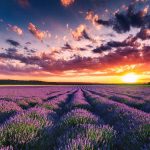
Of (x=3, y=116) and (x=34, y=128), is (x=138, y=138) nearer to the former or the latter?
(x=34, y=128)

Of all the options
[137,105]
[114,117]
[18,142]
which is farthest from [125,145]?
[137,105]

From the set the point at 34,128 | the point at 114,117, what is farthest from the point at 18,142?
the point at 114,117

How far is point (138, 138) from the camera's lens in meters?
5.32

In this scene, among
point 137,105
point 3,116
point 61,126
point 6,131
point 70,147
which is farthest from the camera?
point 137,105

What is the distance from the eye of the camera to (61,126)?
739 centimetres

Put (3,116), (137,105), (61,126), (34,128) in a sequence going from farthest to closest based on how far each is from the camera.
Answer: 1. (137,105)
2. (3,116)
3. (61,126)
4. (34,128)

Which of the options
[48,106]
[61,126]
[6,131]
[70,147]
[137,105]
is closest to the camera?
[70,147]

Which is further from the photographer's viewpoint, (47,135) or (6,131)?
(47,135)

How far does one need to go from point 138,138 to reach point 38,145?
6.19ft

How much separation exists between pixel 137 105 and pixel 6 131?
41.4 ft

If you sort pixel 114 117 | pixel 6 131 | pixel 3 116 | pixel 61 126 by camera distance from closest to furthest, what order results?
pixel 6 131
pixel 61 126
pixel 114 117
pixel 3 116

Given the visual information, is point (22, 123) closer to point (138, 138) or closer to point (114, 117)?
point (138, 138)

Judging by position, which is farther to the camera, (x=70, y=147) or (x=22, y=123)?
(x=22, y=123)

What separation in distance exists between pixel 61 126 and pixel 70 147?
331cm
